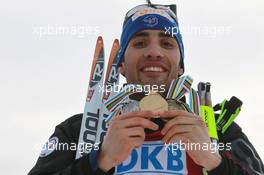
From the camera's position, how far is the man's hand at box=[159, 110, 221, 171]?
113 inches

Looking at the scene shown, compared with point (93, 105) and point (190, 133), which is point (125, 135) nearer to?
point (190, 133)

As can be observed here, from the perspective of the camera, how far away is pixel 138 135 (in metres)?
2.85

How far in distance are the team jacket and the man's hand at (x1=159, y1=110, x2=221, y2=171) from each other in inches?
3.9

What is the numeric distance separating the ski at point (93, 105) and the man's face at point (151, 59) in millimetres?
729

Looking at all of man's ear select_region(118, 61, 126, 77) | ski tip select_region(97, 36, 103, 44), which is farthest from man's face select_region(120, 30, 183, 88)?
ski tip select_region(97, 36, 103, 44)

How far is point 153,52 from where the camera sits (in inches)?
141

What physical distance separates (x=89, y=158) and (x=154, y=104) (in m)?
0.61

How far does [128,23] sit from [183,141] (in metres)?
1.72

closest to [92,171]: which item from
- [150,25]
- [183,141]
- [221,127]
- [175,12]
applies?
[183,141]

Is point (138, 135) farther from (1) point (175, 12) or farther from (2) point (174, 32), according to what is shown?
(1) point (175, 12)

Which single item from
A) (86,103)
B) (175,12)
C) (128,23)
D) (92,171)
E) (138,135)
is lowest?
(92,171)

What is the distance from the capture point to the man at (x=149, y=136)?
2.88 metres

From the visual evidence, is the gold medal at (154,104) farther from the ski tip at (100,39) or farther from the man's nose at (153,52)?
the ski tip at (100,39)

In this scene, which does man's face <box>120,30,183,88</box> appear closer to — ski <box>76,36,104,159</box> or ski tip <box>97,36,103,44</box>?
ski <box>76,36,104,159</box>
